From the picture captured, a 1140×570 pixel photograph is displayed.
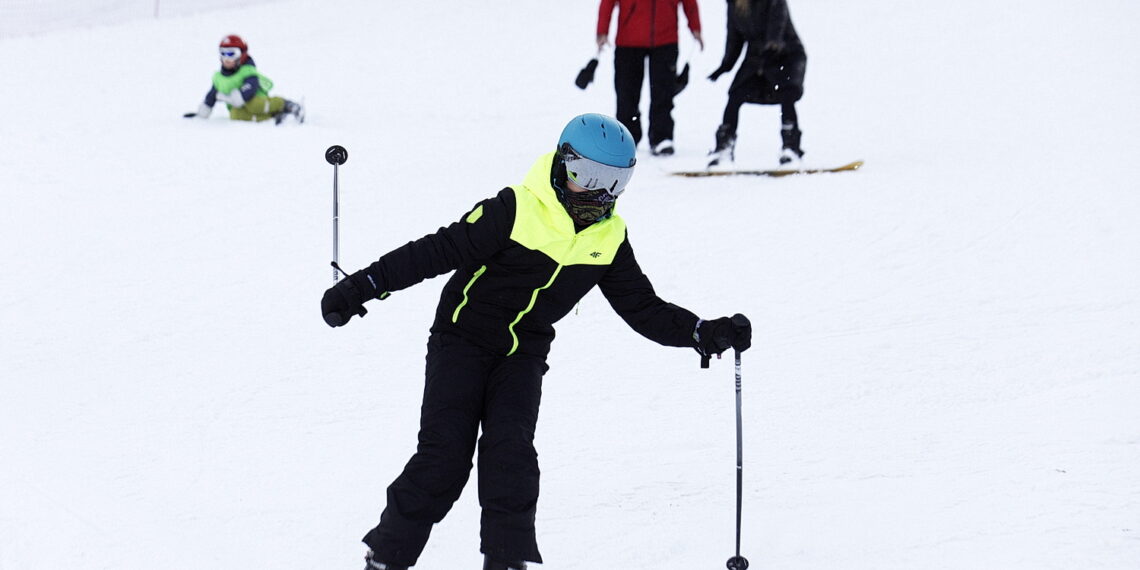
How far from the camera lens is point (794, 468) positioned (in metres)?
4.90

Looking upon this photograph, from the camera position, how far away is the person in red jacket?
9555 millimetres

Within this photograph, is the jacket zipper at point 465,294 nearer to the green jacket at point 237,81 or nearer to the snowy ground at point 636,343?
the snowy ground at point 636,343

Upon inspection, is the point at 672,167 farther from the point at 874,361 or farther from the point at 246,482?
the point at 246,482

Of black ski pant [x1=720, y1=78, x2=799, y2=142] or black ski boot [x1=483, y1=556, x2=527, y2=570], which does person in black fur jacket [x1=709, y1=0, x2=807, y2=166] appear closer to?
black ski pant [x1=720, y1=78, x2=799, y2=142]

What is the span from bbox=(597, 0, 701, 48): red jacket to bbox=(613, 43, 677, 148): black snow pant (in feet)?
0.22

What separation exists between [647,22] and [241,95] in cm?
404

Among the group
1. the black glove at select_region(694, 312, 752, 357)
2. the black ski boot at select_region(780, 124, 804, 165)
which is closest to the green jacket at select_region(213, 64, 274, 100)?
the black ski boot at select_region(780, 124, 804, 165)

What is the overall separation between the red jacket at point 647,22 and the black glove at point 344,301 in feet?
20.5

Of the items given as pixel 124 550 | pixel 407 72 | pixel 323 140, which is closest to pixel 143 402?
pixel 124 550

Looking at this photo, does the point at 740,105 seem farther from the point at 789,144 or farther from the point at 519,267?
the point at 519,267

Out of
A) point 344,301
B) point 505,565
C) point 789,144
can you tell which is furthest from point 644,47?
point 505,565

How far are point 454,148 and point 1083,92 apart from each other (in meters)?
Result: 6.28

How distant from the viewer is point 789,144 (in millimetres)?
9078

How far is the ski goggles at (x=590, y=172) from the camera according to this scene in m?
3.92
